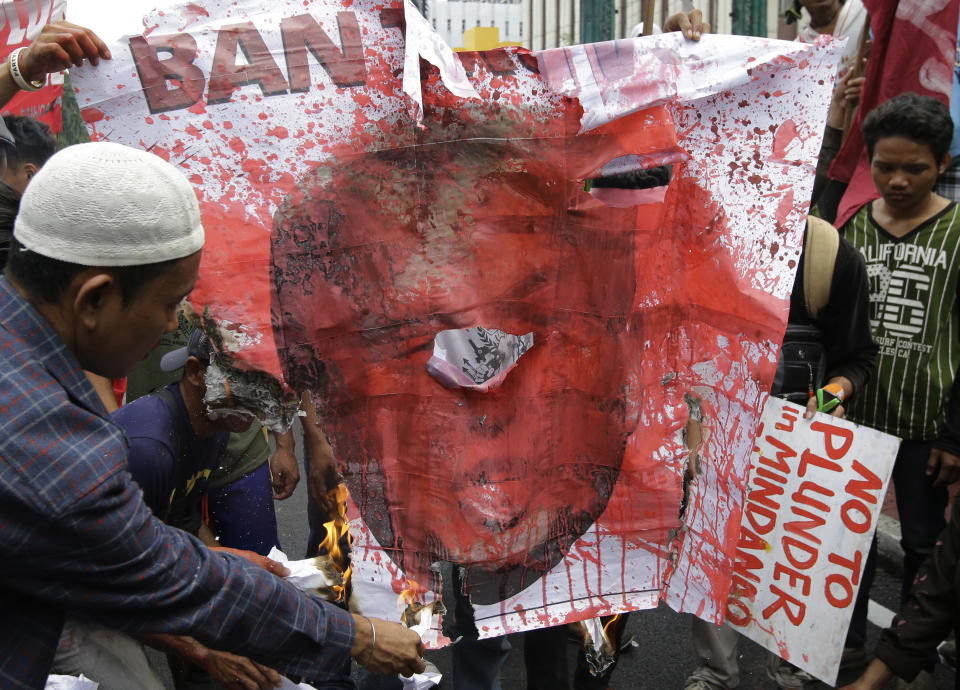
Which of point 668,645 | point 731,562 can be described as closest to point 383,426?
point 731,562

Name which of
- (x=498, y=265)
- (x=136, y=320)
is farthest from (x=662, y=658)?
(x=136, y=320)

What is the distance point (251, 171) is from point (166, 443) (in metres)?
0.61

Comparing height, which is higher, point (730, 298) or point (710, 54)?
point (710, 54)

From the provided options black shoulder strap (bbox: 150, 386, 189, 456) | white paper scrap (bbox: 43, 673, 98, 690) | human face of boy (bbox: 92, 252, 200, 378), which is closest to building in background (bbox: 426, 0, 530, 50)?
black shoulder strap (bbox: 150, 386, 189, 456)

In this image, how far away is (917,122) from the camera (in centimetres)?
228

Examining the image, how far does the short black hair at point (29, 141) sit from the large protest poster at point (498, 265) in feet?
4.57

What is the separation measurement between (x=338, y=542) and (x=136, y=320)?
2.60 feet

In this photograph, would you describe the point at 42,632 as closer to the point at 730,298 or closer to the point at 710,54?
the point at 730,298

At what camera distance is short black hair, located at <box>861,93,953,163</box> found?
7.48 feet

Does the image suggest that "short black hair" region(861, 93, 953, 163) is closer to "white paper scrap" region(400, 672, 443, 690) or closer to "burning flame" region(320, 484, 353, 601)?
"burning flame" region(320, 484, 353, 601)

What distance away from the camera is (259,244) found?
1.64 metres

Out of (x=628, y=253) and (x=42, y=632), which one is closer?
(x=42, y=632)

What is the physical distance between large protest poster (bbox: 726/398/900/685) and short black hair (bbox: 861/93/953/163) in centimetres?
104

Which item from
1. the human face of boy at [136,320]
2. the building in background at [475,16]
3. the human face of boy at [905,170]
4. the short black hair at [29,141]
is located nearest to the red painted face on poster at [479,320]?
the human face of boy at [136,320]
